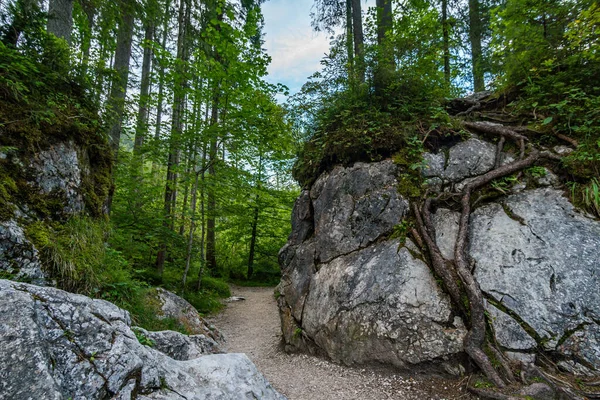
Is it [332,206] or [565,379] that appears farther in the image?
[332,206]

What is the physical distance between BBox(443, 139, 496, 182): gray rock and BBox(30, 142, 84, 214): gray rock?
225 inches

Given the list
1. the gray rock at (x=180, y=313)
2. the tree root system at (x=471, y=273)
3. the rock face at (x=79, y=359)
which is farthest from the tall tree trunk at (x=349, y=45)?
the rock face at (x=79, y=359)

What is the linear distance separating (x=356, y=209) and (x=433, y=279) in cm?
168

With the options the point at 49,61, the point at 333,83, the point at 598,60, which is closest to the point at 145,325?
the point at 49,61

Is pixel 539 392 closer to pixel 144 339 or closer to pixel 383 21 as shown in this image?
pixel 144 339

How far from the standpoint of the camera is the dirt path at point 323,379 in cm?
323

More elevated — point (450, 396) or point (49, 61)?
point (49, 61)

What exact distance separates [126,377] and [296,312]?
346 cm

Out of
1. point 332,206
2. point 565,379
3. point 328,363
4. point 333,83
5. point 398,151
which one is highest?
point 333,83

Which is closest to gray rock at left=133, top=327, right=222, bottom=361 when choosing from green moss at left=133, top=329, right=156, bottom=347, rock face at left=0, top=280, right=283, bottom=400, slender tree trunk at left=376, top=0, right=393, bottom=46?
green moss at left=133, top=329, right=156, bottom=347

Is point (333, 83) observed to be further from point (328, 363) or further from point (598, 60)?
point (328, 363)

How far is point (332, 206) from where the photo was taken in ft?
17.1

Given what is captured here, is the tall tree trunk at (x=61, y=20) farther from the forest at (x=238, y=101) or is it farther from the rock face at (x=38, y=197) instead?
the rock face at (x=38, y=197)

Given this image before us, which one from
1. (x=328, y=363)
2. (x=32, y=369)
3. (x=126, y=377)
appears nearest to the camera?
(x=32, y=369)
